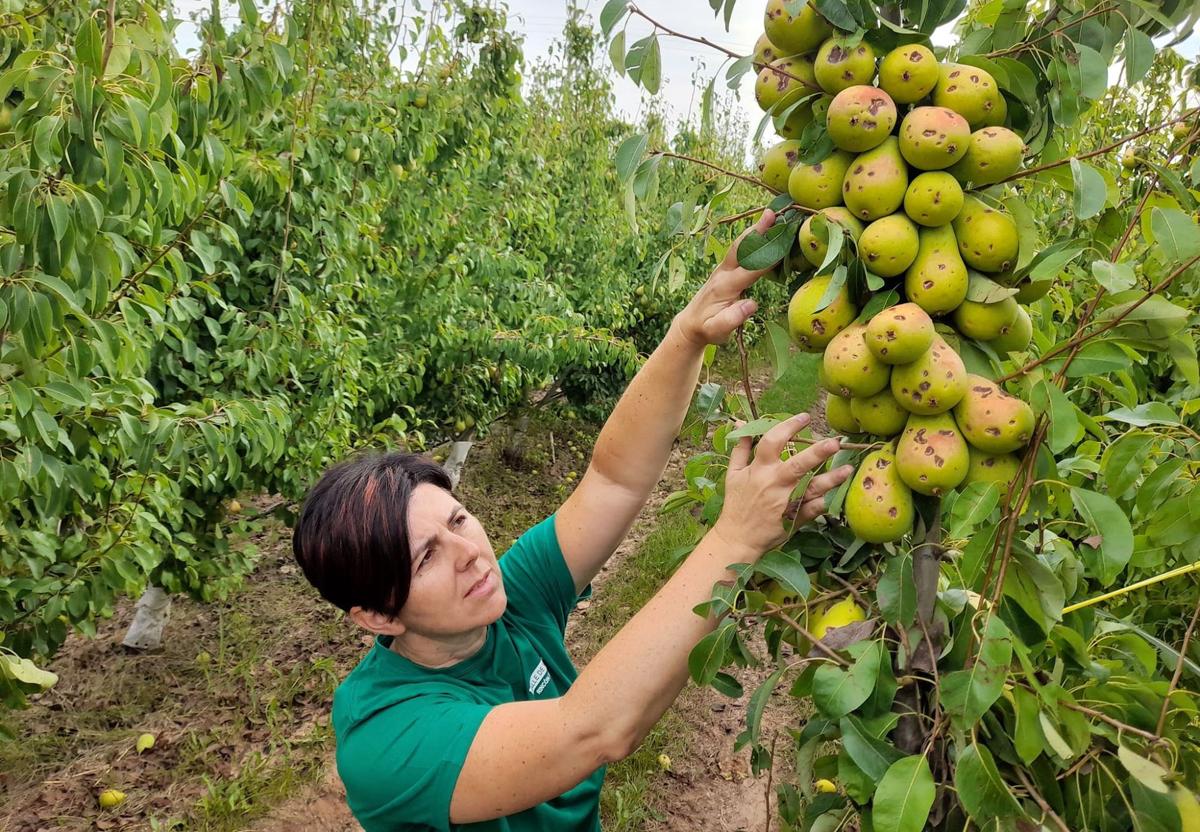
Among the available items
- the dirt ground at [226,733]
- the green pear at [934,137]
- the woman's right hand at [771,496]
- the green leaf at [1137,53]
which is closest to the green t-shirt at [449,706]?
the woman's right hand at [771,496]

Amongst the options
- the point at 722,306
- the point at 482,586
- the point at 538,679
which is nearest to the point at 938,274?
the point at 722,306

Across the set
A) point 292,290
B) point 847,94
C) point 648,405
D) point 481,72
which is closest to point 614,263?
point 481,72

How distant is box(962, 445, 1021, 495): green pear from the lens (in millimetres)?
1013

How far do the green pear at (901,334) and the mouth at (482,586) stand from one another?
101 cm

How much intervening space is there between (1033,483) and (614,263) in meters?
7.51

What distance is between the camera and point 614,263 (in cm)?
824

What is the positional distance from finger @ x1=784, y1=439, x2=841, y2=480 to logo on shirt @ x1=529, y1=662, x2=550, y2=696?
99 centimetres

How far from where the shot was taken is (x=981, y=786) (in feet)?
3.00

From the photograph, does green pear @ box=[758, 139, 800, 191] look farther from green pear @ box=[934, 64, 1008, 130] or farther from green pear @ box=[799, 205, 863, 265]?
green pear @ box=[934, 64, 1008, 130]

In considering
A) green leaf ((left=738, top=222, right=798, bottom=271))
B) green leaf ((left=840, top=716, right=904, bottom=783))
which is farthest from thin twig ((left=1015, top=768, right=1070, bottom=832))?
green leaf ((left=738, top=222, right=798, bottom=271))

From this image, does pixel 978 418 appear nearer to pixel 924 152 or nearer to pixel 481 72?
pixel 924 152

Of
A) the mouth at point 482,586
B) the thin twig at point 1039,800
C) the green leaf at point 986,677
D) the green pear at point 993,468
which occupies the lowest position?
the mouth at point 482,586

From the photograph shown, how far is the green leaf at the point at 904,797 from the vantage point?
0.91m

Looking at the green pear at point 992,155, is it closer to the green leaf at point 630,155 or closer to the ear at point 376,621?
the green leaf at point 630,155
